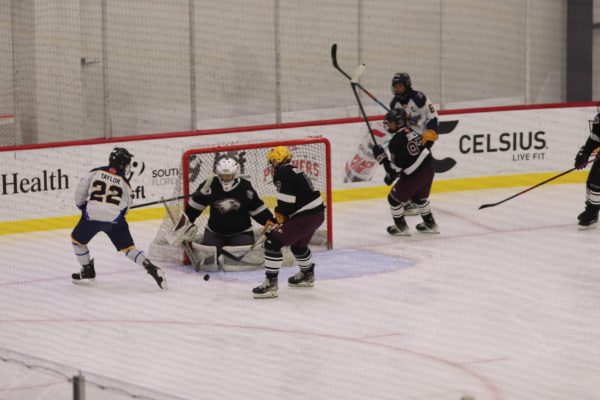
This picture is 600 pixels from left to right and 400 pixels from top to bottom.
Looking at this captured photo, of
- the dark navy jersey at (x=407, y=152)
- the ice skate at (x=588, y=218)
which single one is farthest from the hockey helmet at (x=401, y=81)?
the ice skate at (x=588, y=218)

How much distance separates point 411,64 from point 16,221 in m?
4.57

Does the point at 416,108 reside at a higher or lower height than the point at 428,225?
higher

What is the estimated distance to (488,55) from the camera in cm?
1326

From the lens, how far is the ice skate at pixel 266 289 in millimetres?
7930

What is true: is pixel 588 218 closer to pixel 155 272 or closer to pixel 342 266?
pixel 342 266

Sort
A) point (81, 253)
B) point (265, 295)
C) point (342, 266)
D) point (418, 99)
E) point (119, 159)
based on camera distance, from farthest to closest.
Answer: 1. point (418, 99)
2. point (342, 266)
3. point (81, 253)
4. point (119, 159)
5. point (265, 295)

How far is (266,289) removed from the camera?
7934 millimetres

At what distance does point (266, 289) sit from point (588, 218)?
3.44 metres

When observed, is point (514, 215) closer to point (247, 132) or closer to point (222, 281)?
point (247, 132)

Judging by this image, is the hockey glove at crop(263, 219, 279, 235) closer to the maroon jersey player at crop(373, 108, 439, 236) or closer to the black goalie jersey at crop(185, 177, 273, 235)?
the black goalie jersey at crop(185, 177, 273, 235)

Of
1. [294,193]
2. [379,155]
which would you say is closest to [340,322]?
[294,193]

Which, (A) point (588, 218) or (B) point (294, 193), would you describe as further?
(A) point (588, 218)

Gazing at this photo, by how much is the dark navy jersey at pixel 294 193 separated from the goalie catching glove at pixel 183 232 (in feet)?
3.12

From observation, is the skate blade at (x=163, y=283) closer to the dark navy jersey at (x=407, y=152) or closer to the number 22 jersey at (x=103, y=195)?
the number 22 jersey at (x=103, y=195)
